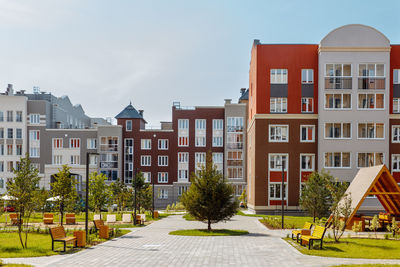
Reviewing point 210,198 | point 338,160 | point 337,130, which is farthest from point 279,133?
point 210,198

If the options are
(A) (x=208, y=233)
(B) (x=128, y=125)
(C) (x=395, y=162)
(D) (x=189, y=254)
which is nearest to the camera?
(D) (x=189, y=254)

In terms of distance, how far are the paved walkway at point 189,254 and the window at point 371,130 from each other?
83.7ft

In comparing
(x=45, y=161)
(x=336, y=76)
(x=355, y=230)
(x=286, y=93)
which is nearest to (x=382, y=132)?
(x=336, y=76)

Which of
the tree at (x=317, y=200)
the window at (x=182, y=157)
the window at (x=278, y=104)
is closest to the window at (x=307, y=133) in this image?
the window at (x=278, y=104)

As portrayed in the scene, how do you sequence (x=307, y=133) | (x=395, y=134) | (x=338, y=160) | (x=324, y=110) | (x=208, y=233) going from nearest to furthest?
(x=208, y=233), (x=324, y=110), (x=338, y=160), (x=307, y=133), (x=395, y=134)

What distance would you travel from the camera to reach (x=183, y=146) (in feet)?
220

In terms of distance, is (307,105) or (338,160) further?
(307,105)

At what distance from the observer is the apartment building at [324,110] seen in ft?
143

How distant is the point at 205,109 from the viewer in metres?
66.4

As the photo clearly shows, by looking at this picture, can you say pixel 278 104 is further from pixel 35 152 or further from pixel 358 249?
pixel 35 152

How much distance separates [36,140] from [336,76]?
4613 centimetres

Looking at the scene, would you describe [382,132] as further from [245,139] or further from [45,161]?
[45,161]

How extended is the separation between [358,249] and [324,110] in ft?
87.7

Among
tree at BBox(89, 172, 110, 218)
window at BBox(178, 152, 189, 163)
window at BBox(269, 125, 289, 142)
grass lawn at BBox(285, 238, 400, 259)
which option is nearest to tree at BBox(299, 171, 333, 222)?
grass lawn at BBox(285, 238, 400, 259)
